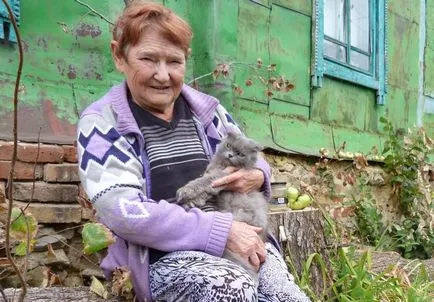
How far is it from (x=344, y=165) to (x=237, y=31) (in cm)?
197

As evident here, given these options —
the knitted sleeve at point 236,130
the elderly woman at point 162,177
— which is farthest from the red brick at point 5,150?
the knitted sleeve at point 236,130

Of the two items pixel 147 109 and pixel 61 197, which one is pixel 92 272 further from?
pixel 147 109

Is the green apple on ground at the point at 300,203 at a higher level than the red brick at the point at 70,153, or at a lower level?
lower

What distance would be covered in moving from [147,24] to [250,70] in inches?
113

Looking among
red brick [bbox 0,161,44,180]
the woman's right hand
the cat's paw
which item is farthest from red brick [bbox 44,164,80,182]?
the woman's right hand

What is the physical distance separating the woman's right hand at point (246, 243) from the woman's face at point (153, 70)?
0.62 meters

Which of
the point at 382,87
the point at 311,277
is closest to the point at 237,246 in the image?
the point at 311,277

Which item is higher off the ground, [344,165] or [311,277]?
[344,165]

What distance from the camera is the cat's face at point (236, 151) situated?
2.85 m

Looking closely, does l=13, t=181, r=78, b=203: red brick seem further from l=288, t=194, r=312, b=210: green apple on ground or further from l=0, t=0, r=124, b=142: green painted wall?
l=288, t=194, r=312, b=210: green apple on ground

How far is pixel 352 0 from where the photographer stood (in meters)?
6.88

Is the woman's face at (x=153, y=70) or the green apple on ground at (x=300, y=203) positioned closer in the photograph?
the woman's face at (x=153, y=70)

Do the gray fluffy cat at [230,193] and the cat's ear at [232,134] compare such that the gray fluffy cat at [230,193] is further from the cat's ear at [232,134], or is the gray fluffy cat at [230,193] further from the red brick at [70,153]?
the red brick at [70,153]

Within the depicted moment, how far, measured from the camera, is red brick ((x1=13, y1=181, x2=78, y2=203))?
381 centimetres
